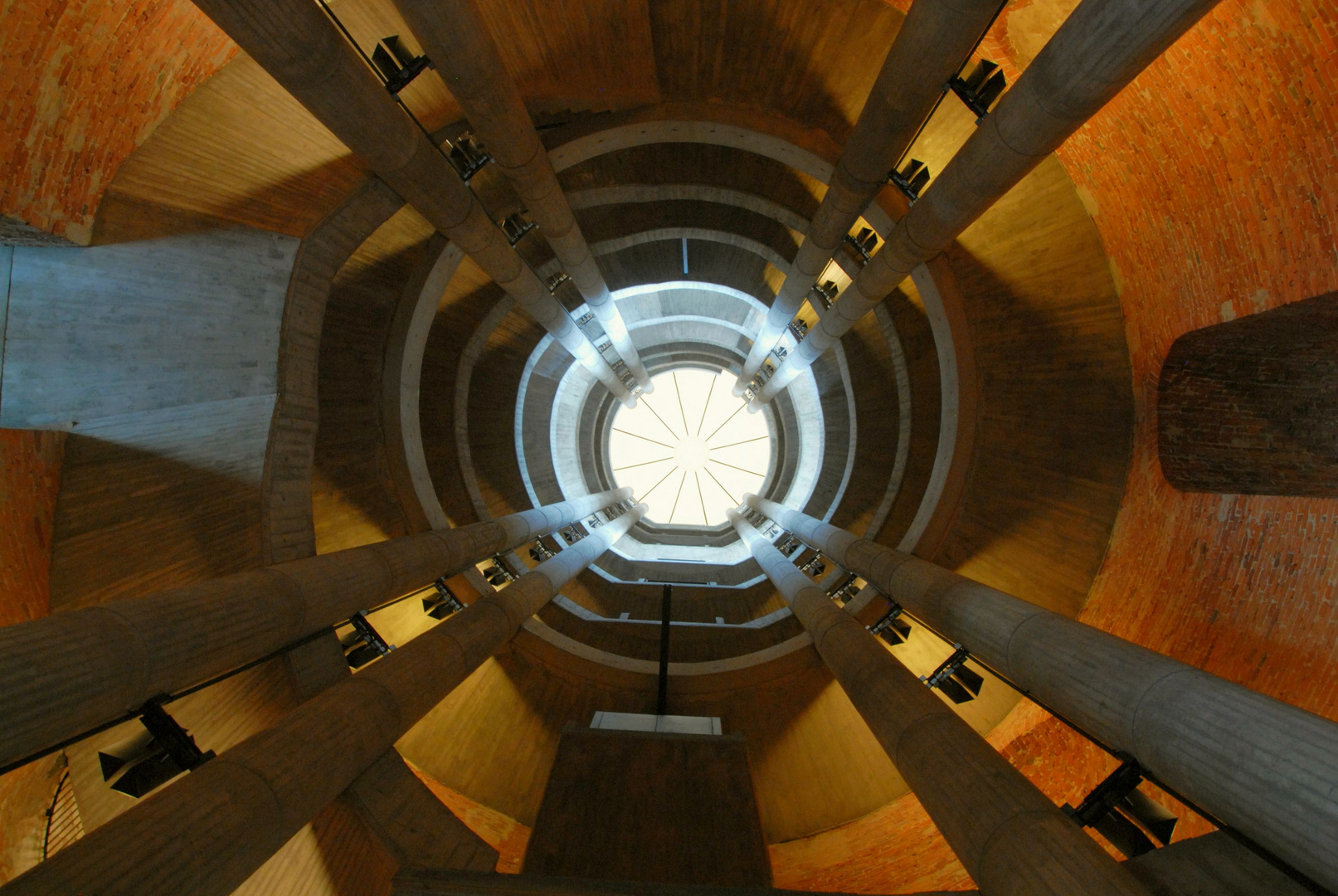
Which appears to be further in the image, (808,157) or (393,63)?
(808,157)

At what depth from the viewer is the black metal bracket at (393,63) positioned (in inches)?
346

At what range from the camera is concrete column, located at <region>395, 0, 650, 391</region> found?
7598mm

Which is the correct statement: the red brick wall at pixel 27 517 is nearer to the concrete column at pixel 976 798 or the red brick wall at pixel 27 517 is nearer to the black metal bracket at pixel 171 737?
the black metal bracket at pixel 171 737

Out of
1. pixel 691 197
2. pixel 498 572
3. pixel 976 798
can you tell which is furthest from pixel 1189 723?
pixel 498 572

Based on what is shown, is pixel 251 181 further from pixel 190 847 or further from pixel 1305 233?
pixel 1305 233

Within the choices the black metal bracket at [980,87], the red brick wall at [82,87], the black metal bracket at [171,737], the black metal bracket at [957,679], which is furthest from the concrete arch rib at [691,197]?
the black metal bracket at [171,737]

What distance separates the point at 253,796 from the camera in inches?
236

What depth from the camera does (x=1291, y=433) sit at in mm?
10203

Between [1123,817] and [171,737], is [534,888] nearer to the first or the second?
[171,737]

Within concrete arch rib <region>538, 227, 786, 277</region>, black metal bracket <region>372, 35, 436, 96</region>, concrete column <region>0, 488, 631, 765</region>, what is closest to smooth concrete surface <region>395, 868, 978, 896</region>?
concrete column <region>0, 488, 631, 765</region>

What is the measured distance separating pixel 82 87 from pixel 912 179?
11755 mm

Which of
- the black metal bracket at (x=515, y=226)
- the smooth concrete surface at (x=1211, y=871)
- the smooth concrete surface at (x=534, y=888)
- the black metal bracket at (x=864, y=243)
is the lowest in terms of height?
the smooth concrete surface at (x=534, y=888)

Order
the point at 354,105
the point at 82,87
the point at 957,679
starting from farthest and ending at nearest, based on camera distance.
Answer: the point at 957,679 < the point at 354,105 < the point at 82,87

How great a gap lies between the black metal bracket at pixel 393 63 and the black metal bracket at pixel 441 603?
9793mm
